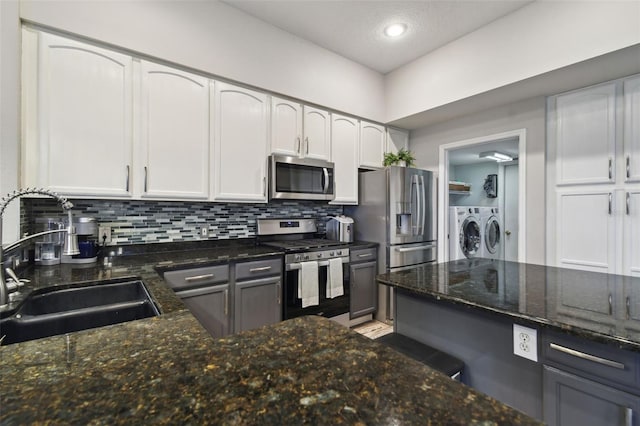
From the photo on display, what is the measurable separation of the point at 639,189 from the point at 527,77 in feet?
4.03

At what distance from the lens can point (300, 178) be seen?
283cm

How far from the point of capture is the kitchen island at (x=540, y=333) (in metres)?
0.90

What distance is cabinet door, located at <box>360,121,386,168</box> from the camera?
3.40 m

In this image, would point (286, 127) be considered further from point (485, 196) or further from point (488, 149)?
point (485, 196)

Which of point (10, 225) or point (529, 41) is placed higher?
point (529, 41)

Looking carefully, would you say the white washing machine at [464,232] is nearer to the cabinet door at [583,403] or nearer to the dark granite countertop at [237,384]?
the cabinet door at [583,403]

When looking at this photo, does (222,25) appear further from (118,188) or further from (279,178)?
(118,188)

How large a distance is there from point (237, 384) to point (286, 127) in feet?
8.37

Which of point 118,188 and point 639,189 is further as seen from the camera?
point 639,189

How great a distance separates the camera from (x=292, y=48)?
2777 millimetres

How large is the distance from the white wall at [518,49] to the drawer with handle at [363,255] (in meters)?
1.63

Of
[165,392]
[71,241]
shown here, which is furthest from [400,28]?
[165,392]

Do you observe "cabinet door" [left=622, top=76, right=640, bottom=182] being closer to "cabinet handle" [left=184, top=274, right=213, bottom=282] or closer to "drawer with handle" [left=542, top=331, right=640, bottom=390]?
"drawer with handle" [left=542, top=331, right=640, bottom=390]

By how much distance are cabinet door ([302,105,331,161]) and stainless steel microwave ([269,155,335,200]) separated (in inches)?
4.1
